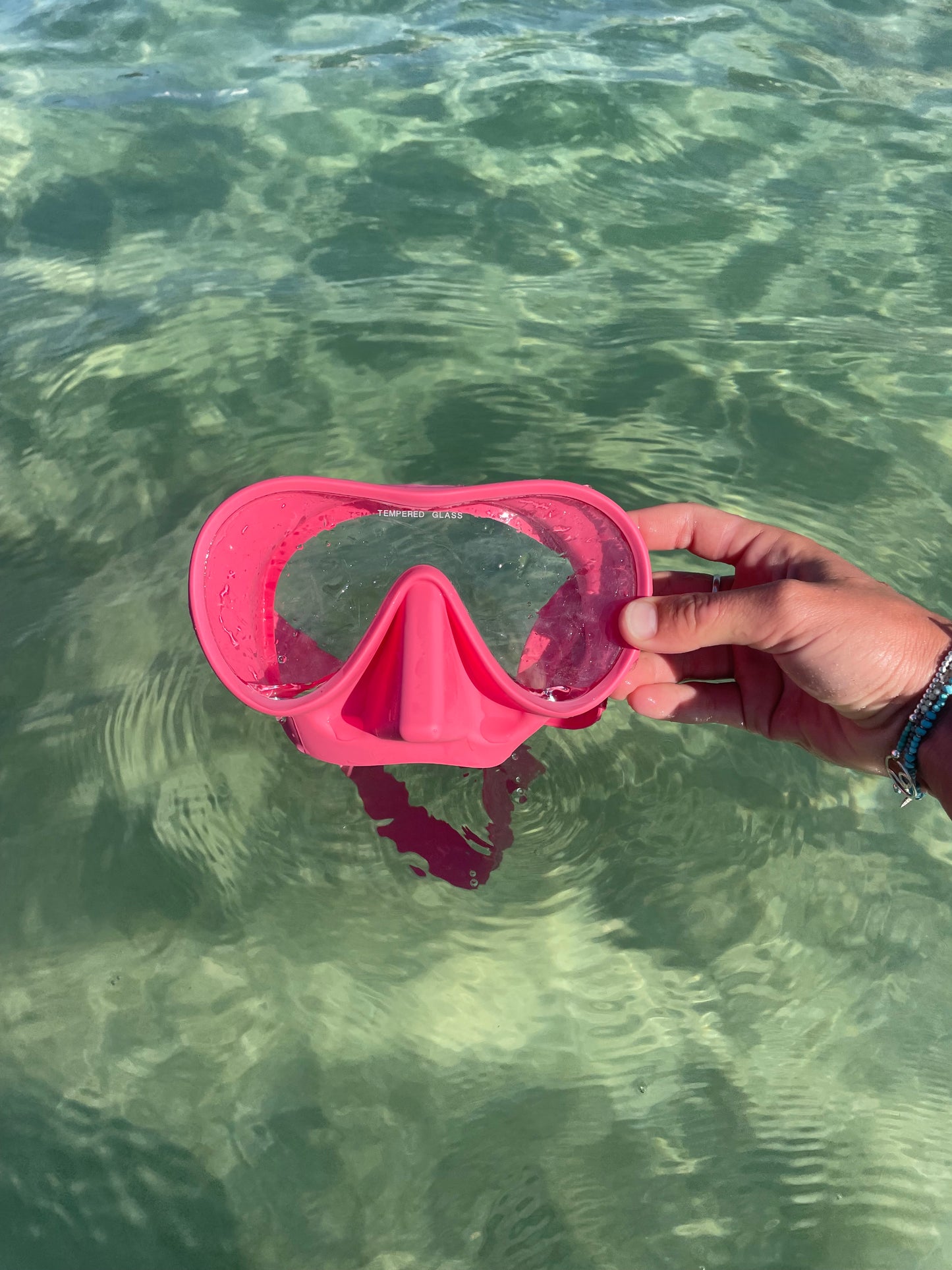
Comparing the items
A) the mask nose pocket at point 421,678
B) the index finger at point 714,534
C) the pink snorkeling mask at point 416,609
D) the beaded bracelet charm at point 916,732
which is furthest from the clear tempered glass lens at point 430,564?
the beaded bracelet charm at point 916,732

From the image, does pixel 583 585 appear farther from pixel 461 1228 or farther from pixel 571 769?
pixel 461 1228

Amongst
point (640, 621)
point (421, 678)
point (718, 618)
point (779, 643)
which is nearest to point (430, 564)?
point (421, 678)

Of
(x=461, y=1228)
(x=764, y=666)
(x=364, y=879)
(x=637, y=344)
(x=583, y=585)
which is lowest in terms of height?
(x=461, y=1228)

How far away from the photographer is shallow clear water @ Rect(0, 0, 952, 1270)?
226 cm

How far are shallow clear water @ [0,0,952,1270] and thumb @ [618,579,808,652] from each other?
83 centimetres

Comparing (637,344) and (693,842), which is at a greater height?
(637,344)

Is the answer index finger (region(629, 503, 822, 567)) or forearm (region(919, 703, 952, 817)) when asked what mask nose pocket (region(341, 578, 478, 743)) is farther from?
forearm (region(919, 703, 952, 817))

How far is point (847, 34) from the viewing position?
18.3 ft

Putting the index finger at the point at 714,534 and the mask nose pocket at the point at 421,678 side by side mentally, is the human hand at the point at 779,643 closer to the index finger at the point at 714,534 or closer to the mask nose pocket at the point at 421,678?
the index finger at the point at 714,534

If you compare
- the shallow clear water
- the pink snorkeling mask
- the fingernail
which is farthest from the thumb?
the shallow clear water

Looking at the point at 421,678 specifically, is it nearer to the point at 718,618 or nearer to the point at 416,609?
the point at 416,609

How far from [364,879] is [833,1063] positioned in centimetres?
135

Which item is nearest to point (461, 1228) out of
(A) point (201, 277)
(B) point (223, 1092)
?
(B) point (223, 1092)

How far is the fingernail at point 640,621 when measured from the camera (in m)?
2.17
